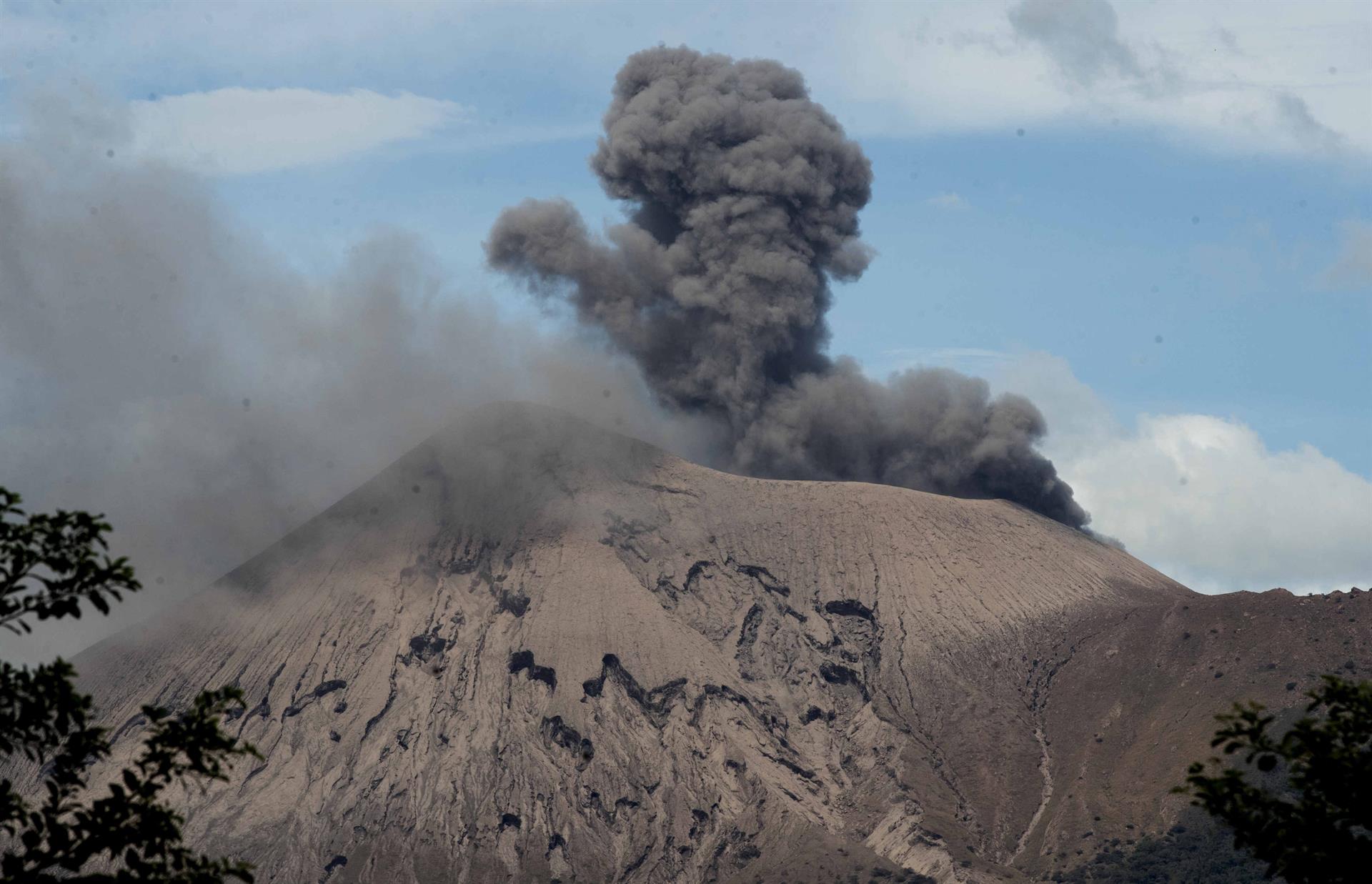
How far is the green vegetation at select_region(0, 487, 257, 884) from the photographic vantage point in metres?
17.3

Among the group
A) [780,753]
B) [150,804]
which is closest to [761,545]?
[780,753]

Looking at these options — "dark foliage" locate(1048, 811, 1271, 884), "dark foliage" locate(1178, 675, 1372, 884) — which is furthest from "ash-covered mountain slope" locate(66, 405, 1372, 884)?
"dark foliage" locate(1178, 675, 1372, 884)

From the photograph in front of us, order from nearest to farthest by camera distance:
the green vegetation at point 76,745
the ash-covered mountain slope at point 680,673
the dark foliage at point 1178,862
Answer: the green vegetation at point 76,745
the dark foliage at point 1178,862
the ash-covered mountain slope at point 680,673

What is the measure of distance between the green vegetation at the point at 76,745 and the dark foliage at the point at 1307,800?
10.8 metres

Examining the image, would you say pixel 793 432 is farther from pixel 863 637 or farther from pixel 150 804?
pixel 150 804

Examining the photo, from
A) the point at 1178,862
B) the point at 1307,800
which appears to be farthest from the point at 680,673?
the point at 1307,800

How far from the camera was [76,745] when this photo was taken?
57.7 feet

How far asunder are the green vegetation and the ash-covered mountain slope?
368ft

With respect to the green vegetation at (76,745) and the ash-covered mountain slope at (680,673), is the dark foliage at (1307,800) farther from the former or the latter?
the ash-covered mountain slope at (680,673)

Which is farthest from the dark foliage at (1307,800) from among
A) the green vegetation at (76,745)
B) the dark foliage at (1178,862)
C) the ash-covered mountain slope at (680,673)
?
the ash-covered mountain slope at (680,673)

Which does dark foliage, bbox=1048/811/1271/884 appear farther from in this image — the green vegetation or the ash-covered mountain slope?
the green vegetation

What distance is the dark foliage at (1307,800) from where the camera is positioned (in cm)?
1778

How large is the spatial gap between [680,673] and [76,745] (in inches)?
5169

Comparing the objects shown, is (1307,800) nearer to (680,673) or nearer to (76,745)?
(76,745)
